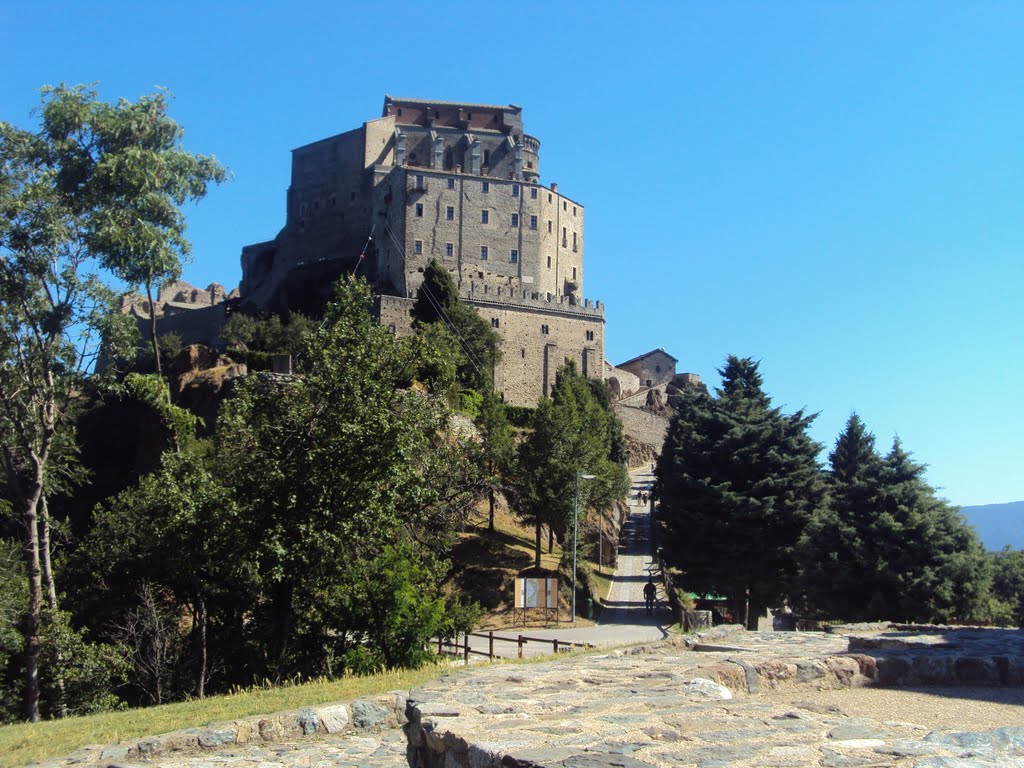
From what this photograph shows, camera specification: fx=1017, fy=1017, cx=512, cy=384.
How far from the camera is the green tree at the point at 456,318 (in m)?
68.1

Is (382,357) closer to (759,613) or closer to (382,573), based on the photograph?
(382,573)

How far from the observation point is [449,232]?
275 feet

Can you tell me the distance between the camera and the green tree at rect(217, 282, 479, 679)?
19109 mm

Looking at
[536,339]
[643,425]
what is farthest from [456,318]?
[643,425]

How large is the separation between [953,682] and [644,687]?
10.5 feet

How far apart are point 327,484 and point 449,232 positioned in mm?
65875

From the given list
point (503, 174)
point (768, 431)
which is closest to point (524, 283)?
point (503, 174)

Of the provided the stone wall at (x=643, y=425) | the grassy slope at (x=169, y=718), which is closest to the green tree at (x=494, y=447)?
the grassy slope at (x=169, y=718)

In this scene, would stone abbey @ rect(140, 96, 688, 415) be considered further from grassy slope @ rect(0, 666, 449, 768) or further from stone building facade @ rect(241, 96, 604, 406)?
grassy slope @ rect(0, 666, 449, 768)

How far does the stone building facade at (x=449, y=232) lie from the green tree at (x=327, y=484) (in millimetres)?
51241

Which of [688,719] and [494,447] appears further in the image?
[494,447]

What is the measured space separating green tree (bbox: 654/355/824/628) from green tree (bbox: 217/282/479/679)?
1522 centimetres

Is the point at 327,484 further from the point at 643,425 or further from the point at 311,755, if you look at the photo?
the point at 643,425

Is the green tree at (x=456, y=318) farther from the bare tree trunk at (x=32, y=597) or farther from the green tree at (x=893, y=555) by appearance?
the bare tree trunk at (x=32, y=597)
